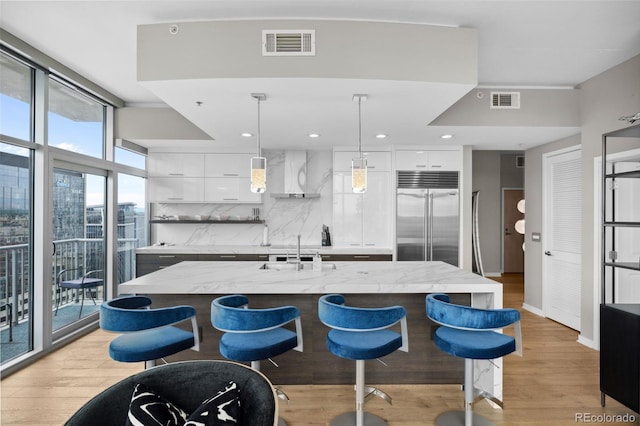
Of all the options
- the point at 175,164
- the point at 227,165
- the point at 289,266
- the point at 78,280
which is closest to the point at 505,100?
the point at 289,266

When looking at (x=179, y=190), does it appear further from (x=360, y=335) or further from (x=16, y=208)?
(x=360, y=335)

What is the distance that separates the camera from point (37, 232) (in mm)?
3480

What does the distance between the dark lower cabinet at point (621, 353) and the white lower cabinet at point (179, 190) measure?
4.95 m

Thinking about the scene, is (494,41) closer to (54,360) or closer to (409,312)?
(409,312)

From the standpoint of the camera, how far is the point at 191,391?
148 cm

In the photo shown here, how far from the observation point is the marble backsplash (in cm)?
574

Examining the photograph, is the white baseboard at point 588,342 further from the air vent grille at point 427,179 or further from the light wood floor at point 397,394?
the air vent grille at point 427,179

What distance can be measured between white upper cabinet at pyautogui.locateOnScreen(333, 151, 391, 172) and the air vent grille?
0.95 ft

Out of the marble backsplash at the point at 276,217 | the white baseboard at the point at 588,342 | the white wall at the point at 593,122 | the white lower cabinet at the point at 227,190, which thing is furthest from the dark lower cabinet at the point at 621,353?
the white lower cabinet at the point at 227,190

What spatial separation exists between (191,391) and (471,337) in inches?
68.3

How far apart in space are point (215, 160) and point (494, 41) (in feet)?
13.1

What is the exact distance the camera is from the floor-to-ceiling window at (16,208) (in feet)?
10.4

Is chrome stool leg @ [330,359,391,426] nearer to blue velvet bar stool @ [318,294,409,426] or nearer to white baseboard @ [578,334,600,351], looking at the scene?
blue velvet bar stool @ [318,294,409,426]

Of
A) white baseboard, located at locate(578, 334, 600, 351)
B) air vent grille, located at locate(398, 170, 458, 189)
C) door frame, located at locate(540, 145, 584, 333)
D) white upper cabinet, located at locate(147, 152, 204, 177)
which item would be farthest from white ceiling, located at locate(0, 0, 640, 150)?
white baseboard, located at locate(578, 334, 600, 351)
